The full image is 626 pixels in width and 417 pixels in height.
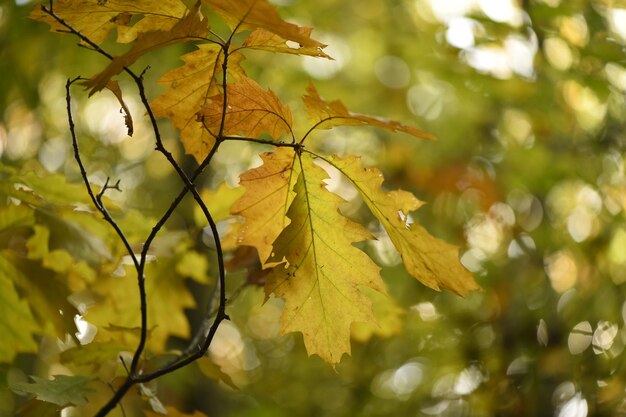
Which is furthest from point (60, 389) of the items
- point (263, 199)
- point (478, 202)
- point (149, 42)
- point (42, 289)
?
point (478, 202)

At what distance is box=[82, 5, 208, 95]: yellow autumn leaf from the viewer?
79cm

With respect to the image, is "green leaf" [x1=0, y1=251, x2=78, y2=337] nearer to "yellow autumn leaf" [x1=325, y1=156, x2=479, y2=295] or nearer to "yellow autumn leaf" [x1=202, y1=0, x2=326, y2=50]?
"yellow autumn leaf" [x1=325, y1=156, x2=479, y2=295]

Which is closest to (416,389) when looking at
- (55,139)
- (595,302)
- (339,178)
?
(595,302)

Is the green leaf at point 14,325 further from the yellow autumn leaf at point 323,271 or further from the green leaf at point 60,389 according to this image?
the yellow autumn leaf at point 323,271

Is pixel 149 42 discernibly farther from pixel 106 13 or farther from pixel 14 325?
pixel 14 325

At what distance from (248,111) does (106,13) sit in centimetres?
27

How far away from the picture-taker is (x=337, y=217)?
108 centimetres

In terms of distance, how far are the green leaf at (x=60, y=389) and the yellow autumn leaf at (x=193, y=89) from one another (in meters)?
0.45

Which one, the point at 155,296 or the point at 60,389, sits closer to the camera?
the point at 60,389

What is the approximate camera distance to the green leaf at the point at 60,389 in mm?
1018

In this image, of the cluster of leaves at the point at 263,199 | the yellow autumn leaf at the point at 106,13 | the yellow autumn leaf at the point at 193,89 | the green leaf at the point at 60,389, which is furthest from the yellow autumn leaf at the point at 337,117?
the green leaf at the point at 60,389

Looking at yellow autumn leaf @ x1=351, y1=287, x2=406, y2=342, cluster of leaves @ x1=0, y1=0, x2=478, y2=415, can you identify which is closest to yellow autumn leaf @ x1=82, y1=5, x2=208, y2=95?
cluster of leaves @ x1=0, y1=0, x2=478, y2=415

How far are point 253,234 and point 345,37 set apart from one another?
11.1 feet

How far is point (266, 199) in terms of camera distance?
3.73ft
